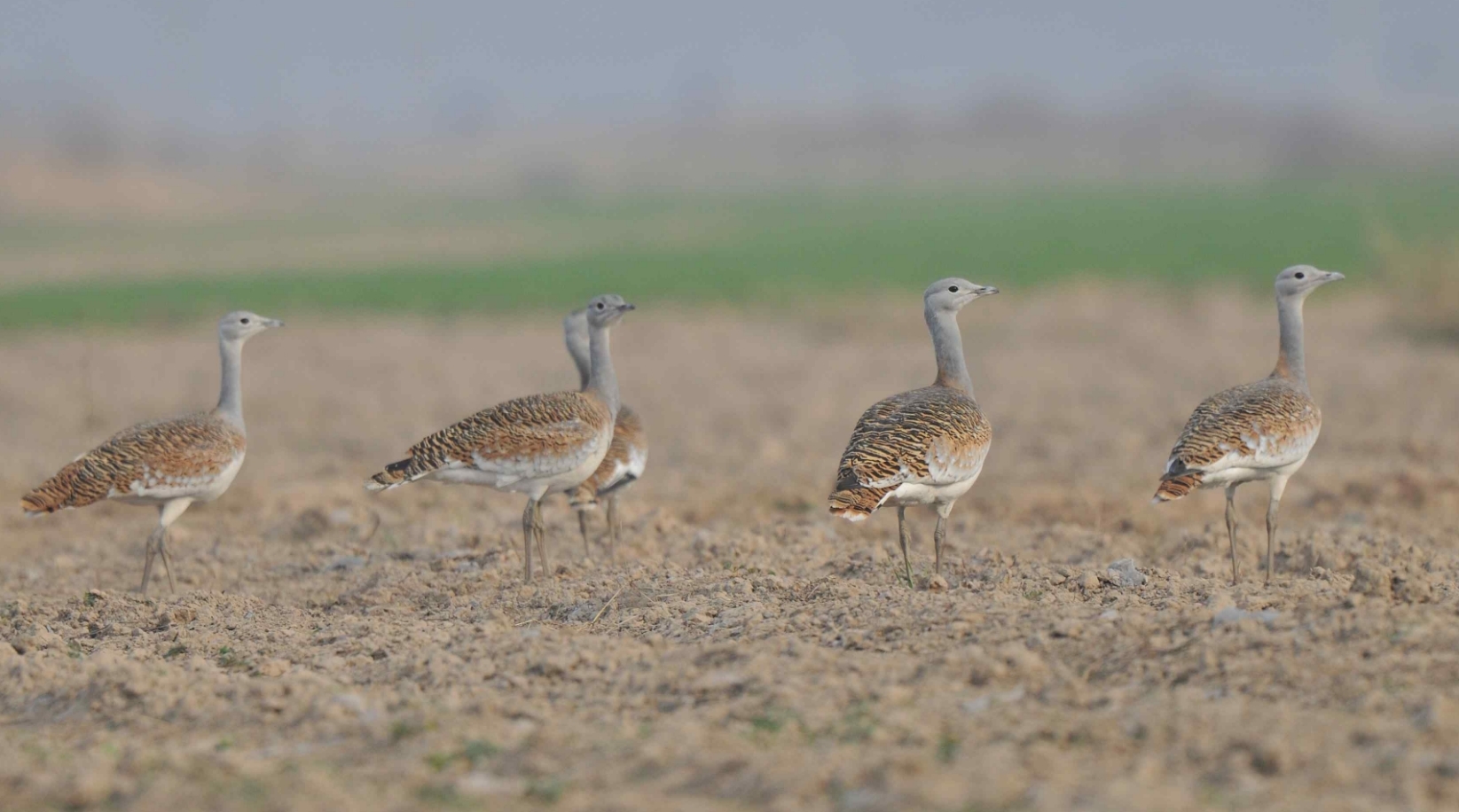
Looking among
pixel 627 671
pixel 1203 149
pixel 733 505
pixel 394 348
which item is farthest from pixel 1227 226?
pixel 1203 149

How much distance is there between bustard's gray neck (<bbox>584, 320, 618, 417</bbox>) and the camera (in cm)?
880

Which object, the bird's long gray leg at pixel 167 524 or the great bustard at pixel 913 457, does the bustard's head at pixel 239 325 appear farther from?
the great bustard at pixel 913 457

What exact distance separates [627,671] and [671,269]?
3261 cm

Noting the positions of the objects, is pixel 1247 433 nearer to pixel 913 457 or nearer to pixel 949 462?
pixel 949 462

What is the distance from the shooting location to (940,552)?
7.50 meters

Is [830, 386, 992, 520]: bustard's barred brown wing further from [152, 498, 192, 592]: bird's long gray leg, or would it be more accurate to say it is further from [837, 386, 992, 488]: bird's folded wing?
[152, 498, 192, 592]: bird's long gray leg

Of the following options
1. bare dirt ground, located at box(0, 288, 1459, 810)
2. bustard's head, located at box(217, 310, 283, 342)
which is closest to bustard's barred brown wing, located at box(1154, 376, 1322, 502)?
bare dirt ground, located at box(0, 288, 1459, 810)

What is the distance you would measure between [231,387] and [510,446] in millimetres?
1926

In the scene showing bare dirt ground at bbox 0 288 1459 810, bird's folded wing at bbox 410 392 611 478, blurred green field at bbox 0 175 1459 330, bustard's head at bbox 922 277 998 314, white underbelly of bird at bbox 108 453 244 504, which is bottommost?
bare dirt ground at bbox 0 288 1459 810

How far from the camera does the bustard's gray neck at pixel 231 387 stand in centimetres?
872

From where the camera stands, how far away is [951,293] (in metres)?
8.38

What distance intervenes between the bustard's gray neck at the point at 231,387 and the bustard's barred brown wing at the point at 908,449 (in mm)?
3466

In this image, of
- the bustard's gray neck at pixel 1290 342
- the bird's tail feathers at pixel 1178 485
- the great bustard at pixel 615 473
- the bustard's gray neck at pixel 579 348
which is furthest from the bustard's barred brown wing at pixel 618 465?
the bustard's gray neck at pixel 1290 342

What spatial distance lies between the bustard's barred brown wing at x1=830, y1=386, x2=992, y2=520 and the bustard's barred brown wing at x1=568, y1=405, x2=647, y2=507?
177cm
